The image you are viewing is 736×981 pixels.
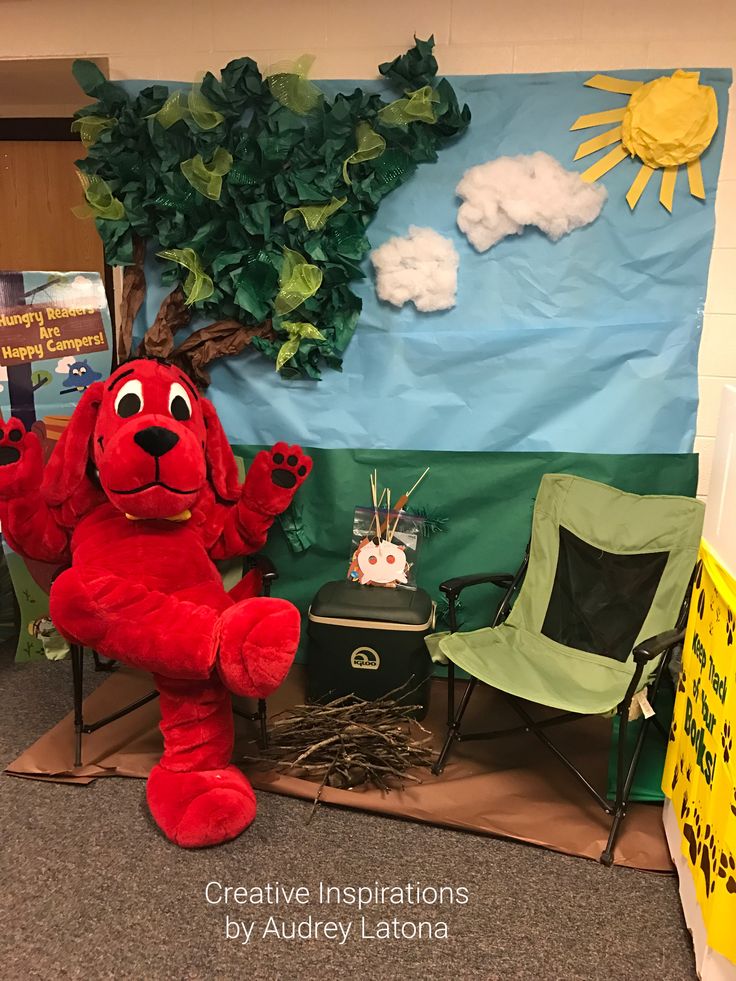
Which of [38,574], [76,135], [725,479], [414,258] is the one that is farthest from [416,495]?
[76,135]

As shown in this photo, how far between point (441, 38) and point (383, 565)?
178cm

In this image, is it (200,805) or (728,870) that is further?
(200,805)

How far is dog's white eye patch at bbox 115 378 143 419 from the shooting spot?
2250 millimetres

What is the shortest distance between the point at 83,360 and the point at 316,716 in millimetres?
1502

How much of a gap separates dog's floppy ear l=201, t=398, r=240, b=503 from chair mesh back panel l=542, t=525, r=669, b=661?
112 cm

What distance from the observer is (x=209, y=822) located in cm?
202

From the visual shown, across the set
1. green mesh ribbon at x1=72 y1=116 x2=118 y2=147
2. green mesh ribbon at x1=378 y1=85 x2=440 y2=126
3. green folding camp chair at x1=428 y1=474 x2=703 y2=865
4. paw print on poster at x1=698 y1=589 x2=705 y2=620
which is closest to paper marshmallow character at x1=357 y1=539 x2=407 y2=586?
green folding camp chair at x1=428 y1=474 x2=703 y2=865

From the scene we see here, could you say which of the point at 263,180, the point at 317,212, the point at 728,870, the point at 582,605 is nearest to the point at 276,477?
the point at 317,212

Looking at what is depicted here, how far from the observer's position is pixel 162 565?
7.41 ft

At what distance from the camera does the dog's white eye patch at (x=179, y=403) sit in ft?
7.61

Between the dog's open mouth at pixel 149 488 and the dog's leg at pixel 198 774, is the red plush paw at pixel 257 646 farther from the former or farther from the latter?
the dog's open mouth at pixel 149 488

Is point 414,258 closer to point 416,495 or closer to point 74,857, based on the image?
point 416,495

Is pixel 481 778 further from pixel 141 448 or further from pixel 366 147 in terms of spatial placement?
pixel 366 147

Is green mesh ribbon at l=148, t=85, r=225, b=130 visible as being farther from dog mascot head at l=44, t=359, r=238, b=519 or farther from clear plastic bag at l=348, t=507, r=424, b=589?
clear plastic bag at l=348, t=507, r=424, b=589
